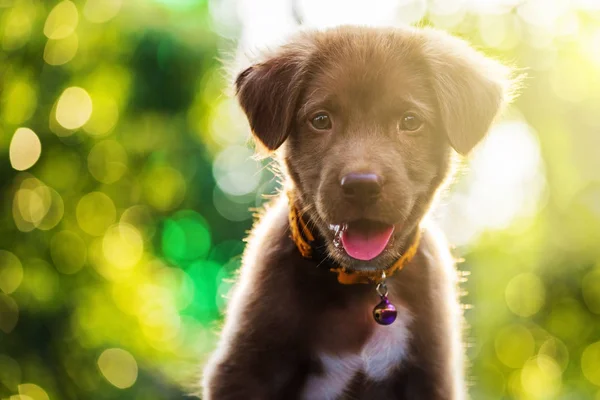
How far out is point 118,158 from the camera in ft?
36.3

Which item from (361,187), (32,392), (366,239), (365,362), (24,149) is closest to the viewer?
(361,187)

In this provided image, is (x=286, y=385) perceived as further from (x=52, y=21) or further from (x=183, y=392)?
(x=52, y=21)

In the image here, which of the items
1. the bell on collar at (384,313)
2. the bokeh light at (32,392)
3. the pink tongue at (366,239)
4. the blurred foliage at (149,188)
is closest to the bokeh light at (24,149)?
the blurred foliage at (149,188)

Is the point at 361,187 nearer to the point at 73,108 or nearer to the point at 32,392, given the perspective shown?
the point at 32,392

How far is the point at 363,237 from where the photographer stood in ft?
10.7

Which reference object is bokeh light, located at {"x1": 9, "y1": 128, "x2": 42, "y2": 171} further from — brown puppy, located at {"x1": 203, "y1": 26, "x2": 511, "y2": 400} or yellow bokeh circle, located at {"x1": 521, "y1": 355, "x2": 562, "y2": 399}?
yellow bokeh circle, located at {"x1": 521, "y1": 355, "x2": 562, "y2": 399}

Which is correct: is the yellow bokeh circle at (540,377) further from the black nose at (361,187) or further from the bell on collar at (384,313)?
the black nose at (361,187)

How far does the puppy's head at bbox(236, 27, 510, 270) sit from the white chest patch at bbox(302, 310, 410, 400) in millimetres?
390

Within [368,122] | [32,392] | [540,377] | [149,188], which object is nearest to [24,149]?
[149,188]

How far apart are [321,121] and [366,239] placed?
634mm

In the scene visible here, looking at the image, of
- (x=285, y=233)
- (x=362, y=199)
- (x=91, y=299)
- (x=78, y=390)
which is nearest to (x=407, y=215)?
(x=362, y=199)

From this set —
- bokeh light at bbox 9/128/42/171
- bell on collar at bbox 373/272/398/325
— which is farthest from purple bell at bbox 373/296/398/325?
bokeh light at bbox 9/128/42/171

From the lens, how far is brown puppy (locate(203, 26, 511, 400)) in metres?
3.27

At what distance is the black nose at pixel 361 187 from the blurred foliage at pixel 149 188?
3788 millimetres
